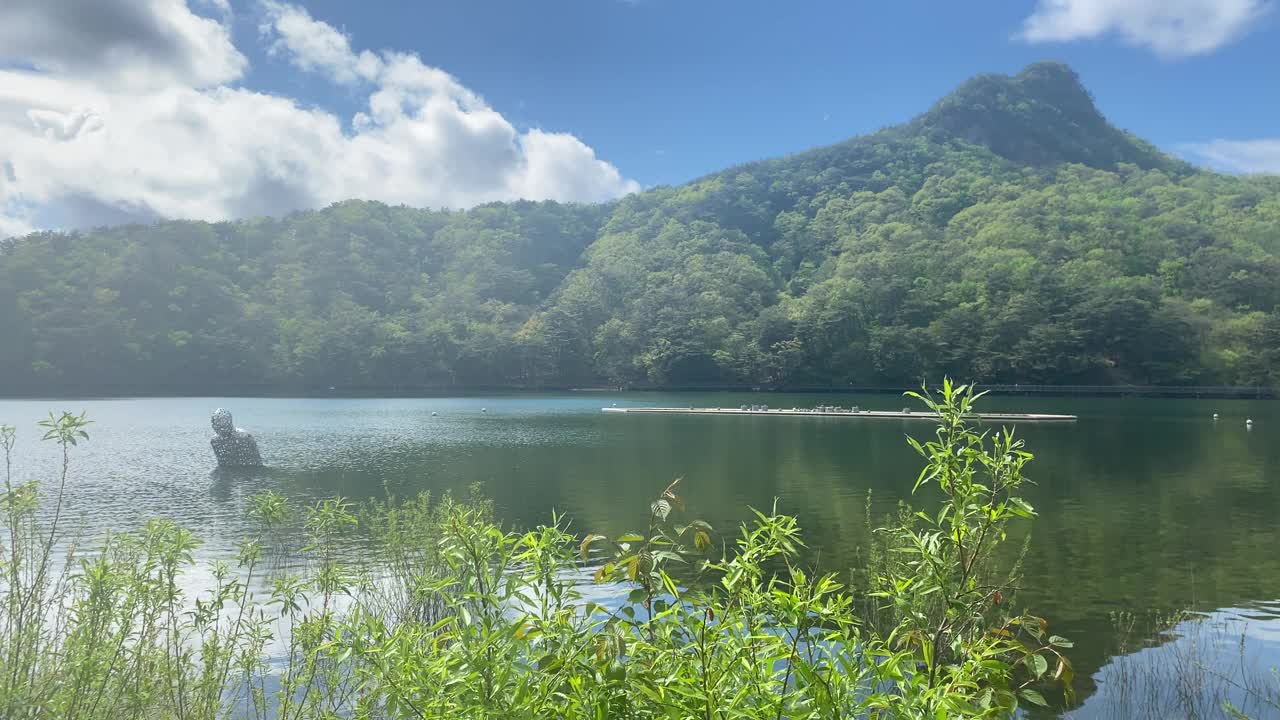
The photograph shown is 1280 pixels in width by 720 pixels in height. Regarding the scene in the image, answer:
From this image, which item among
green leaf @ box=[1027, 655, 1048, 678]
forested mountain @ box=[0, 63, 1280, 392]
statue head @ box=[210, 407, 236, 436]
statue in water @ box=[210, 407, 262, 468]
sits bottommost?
statue in water @ box=[210, 407, 262, 468]

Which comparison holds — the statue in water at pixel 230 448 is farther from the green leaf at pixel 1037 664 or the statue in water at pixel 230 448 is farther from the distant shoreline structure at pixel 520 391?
the distant shoreline structure at pixel 520 391

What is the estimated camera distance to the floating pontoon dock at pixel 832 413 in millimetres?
39719

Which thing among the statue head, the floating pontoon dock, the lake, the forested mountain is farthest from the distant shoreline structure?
the statue head

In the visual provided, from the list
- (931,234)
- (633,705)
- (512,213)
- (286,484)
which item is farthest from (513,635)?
(512,213)

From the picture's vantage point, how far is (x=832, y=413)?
46.3 meters

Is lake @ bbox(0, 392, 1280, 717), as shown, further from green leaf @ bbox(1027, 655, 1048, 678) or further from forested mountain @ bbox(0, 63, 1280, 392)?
forested mountain @ bbox(0, 63, 1280, 392)

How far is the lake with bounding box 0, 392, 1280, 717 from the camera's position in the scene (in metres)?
10.1

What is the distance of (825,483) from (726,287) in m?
73.4

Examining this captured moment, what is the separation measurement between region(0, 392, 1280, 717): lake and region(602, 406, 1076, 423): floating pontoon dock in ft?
9.04

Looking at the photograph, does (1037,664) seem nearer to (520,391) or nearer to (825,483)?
(825,483)

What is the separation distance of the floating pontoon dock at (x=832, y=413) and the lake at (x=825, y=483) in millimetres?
2756

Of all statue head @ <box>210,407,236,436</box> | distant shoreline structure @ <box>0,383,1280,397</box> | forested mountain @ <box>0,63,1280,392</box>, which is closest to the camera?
statue head @ <box>210,407,236,436</box>

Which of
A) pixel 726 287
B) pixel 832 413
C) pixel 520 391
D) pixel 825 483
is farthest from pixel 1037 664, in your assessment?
pixel 726 287

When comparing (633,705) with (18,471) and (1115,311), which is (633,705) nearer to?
(18,471)
